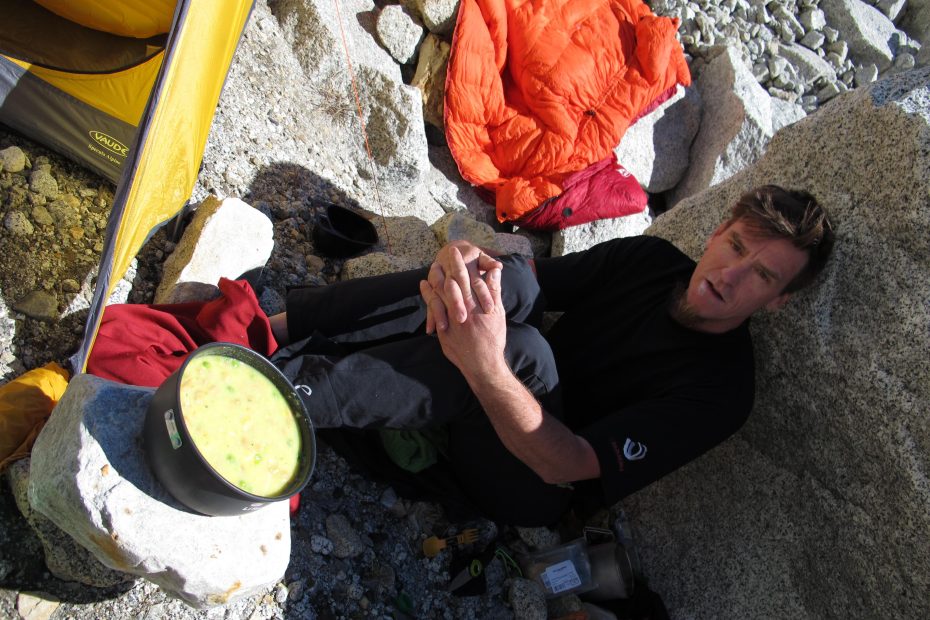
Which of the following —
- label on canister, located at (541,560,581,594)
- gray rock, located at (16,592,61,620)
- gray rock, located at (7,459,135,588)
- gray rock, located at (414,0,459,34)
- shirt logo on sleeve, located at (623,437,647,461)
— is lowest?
label on canister, located at (541,560,581,594)

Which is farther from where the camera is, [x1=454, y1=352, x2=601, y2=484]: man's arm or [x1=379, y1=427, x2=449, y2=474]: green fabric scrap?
[x1=379, y1=427, x2=449, y2=474]: green fabric scrap

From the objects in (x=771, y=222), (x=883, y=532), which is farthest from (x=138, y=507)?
(x=883, y=532)

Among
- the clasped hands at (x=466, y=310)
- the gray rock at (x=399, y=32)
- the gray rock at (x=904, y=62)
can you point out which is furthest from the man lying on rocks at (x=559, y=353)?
the gray rock at (x=904, y=62)

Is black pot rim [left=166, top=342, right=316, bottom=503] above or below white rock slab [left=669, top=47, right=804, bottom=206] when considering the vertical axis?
above

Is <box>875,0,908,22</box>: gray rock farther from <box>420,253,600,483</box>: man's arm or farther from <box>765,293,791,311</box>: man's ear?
<box>420,253,600,483</box>: man's arm

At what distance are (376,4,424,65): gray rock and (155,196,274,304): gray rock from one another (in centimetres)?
207

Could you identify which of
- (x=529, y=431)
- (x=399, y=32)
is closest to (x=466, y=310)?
(x=529, y=431)

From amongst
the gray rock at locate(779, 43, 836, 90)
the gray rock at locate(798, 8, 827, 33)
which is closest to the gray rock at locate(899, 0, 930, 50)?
the gray rock at locate(798, 8, 827, 33)

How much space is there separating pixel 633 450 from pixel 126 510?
1.54 m

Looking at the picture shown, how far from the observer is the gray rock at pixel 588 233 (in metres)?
4.33

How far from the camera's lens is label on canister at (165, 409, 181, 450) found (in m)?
1.45

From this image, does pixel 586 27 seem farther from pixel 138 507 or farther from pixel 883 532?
pixel 138 507

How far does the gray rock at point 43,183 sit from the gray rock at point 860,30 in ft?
23.2

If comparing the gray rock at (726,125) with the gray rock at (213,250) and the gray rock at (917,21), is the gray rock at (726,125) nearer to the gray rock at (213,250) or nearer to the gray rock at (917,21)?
the gray rock at (917,21)
